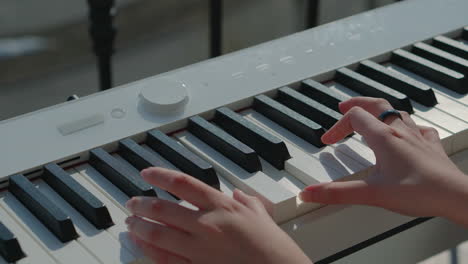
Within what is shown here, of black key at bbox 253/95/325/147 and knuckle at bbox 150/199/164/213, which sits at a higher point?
knuckle at bbox 150/199/164/213

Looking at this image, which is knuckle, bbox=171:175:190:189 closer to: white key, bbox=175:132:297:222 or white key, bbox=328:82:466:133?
white key, bbox=175:132:297:222

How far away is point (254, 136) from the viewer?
1.23m

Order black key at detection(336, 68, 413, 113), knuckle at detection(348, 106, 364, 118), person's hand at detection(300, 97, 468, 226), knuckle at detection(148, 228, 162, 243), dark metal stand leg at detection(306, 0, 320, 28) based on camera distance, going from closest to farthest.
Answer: knuckle at detection(148, 228, 162, 243) < person's hand at detection(300, 97, 468, 226) < knuckle at detection(348, 106, 364, 118) < black key at detection(336, 68, 413, 113) < dark metal stand leg at detection(306, 0, 320, 28)

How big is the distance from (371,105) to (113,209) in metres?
0.41

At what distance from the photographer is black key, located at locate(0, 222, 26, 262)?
1002mm

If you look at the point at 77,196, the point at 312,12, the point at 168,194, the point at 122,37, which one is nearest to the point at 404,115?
the point at 168,194

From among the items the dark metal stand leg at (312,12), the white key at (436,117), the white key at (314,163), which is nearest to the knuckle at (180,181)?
the white key at (314,163)

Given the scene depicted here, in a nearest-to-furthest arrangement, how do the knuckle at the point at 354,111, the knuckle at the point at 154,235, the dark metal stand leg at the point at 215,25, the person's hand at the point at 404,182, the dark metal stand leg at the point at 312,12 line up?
1. the knuckle at the point at 154,235
2. the person's hand at the point at 404,182
3. the knuckle at the point at 354,111
4. the dark metal stand leg at the point at 215,25
5. the dark metal stand leg at the point at 312,12

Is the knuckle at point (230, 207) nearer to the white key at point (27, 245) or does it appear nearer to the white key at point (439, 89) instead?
the white key at point (27, 245)

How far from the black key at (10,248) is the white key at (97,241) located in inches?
2.9

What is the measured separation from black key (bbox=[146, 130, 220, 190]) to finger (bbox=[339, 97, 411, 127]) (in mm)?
245

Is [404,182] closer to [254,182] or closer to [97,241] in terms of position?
[254,182]

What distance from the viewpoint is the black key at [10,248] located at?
100cm

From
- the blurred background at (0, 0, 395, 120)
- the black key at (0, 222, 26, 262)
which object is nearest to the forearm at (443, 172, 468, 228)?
the black key at (0, 222, 26, 262)
